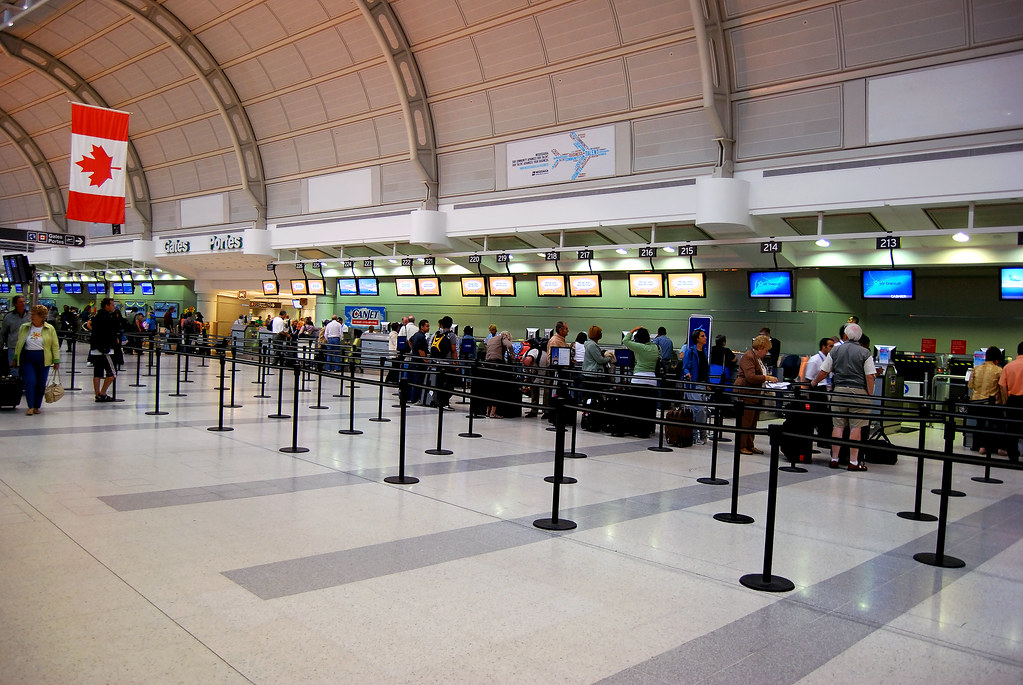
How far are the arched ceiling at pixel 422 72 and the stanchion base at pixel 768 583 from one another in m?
11.7

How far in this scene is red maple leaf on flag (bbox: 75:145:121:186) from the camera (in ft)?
54.9

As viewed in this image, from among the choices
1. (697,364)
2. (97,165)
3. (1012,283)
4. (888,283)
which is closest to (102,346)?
(97,165)

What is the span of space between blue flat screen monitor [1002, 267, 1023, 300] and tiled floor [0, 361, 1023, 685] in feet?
20.5

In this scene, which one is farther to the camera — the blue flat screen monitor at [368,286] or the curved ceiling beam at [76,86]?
the curved ceiling beam at [76,86]

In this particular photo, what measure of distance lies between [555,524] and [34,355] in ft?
32.2

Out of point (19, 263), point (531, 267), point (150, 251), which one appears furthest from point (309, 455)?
point (150, 251)

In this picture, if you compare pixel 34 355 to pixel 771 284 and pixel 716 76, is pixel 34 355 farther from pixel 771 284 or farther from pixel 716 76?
pixel 771 284

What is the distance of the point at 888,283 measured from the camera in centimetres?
1480

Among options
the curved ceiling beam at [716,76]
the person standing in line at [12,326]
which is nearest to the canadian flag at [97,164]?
the person standing in line at [12,326]

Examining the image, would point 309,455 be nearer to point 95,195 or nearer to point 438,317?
point 95,195

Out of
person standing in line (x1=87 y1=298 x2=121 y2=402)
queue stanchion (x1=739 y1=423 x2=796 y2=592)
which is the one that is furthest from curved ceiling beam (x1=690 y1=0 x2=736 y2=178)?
person standing in line (x1=87 y1=298 x2=121 y2=402)

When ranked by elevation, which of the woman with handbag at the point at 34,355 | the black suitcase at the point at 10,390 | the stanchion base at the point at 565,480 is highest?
the woman with handbag at the point at 34,355

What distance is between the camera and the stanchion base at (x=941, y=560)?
18.8 ft

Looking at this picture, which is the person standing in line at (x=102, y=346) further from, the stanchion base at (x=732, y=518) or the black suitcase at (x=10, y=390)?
the stanchion base at (x=732, y=518)
